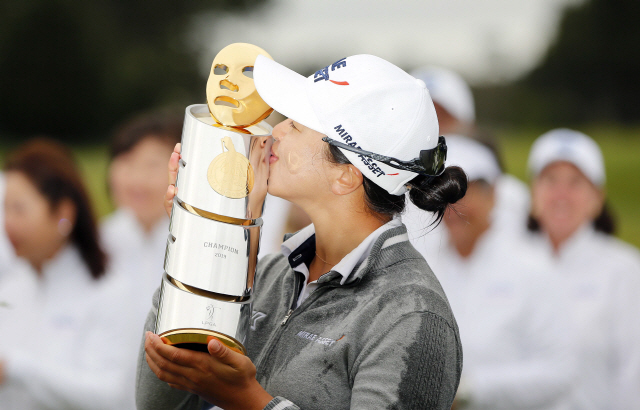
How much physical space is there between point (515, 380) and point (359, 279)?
225 centimetres

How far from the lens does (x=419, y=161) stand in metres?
1.67

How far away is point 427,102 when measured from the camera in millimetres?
1676

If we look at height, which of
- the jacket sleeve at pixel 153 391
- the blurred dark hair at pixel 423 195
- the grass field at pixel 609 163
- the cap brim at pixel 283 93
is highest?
the cap brim at pixel 283 93

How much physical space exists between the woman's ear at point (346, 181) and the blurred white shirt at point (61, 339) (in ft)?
7.29

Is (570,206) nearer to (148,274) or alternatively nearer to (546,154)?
(546,154)

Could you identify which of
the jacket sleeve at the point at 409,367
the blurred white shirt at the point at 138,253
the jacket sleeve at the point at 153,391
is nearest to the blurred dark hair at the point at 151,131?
the blurred white shirt at the point at 138,253

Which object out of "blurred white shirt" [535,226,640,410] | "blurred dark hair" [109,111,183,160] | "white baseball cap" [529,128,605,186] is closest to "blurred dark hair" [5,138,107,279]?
"blurred dark hair" [109,111,183,160]

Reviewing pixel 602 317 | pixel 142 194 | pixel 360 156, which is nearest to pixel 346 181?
pixel 360 156

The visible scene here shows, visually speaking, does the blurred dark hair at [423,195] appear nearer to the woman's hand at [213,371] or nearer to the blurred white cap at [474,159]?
the woman's hand at [213,371]

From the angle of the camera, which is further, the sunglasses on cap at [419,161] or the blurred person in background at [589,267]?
the blurred person in background at [589,267]

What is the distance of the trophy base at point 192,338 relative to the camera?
154 centimetres

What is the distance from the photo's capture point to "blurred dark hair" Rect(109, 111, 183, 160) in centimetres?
424

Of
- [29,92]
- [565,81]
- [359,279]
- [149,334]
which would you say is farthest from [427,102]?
[29,92]

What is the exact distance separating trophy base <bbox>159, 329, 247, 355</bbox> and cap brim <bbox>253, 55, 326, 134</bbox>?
54cm
